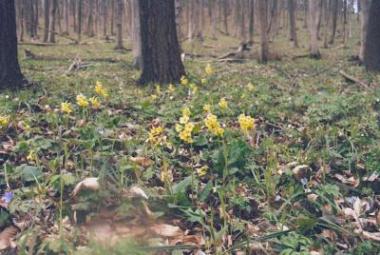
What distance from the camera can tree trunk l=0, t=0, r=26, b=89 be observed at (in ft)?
20.8

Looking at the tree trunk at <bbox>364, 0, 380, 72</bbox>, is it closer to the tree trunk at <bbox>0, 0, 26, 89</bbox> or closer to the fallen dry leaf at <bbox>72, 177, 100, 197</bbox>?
the tree trunk at <bbox>0, 0, 26, 89</bbox>

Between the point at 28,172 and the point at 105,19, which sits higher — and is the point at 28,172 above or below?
below

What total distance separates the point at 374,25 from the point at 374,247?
923 cm

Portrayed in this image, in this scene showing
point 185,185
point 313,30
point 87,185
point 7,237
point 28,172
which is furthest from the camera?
point 313,30

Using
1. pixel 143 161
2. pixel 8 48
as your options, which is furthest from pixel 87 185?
pixel 8 48

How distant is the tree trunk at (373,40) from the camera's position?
34.2ft

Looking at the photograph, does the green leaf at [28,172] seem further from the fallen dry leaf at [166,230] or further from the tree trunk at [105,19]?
the tree trunk at [105,19]

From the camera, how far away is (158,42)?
23.8ft

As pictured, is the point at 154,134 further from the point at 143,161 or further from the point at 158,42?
the point at 158,42

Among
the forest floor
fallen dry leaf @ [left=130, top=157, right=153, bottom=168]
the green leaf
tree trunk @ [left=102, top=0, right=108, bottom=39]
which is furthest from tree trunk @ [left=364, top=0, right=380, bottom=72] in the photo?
tree trunk @ [left=102, top=0, right=108, bottom=39]

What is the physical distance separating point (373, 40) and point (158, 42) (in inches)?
222

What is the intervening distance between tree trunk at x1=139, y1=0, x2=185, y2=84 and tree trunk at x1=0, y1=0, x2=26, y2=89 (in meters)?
1.82

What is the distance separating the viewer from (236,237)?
2400 millimetres

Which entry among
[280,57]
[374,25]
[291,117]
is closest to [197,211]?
[291,117]
